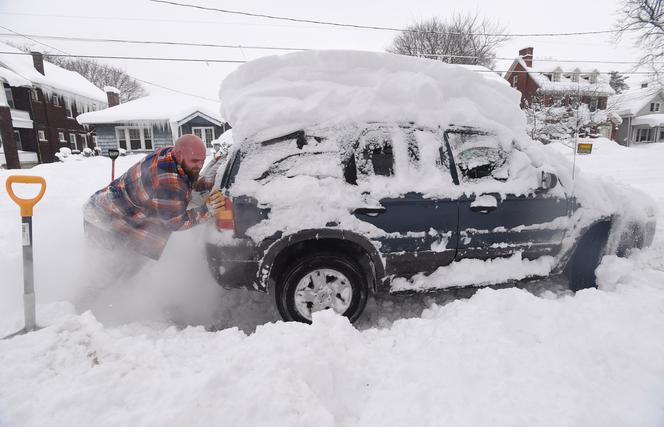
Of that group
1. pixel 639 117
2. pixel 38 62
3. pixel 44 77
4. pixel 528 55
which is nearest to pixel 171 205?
pixel 44 77

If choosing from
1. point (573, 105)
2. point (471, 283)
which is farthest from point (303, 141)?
point (573, 105)

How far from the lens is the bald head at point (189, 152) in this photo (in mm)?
3096

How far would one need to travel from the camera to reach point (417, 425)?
1675 mm

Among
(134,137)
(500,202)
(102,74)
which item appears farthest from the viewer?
(102,74)

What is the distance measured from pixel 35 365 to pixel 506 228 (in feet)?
12.1

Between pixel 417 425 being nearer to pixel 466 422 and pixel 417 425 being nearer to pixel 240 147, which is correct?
pixel 466 422

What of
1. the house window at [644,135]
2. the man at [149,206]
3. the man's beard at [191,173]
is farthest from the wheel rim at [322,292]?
the house window at [644,135]

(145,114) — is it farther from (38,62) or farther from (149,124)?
(38,62)

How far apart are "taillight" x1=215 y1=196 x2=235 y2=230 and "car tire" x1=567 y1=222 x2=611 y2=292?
3416mm

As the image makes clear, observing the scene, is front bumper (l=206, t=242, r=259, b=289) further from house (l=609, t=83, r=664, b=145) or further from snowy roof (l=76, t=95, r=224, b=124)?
house (l=609, t=83, r=664, b=145)

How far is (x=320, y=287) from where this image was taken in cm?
302

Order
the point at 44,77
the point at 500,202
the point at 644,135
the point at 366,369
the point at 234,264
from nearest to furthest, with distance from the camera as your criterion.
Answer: the point at 366,369 < the point at 234,264 < the point at 500,202 < the point at 44,77 < the point at 644,135

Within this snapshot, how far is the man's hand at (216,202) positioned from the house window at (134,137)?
85.0ft

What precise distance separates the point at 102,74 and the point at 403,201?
58.2m
